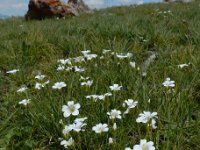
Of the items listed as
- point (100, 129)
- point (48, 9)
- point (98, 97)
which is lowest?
point (100, 129)

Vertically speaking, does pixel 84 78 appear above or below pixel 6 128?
above

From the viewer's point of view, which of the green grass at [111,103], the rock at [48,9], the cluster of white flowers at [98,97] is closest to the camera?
the green grass at [111,103]

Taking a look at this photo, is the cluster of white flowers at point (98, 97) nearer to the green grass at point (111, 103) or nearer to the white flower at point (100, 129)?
the green grass at point (111, 103)

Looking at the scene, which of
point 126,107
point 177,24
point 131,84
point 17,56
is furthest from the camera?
point 177,24

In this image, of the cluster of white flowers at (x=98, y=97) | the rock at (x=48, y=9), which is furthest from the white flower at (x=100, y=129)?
the rock at (x=48, y=9)

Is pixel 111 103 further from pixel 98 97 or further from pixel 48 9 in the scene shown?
pixel 48 9

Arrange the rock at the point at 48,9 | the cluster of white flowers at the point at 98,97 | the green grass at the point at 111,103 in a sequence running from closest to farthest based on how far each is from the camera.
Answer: the green grass at the point at 111,103 → the cluster of white flowers at the point at 98,97 → the rock at the point at 48,9

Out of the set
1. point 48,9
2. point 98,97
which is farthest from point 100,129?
point 48,9

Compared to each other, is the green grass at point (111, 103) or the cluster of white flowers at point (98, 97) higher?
the cluster of white flowers at point (98, 97)

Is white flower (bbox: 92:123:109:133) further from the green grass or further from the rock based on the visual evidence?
the rock

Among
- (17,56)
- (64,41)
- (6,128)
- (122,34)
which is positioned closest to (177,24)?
(122,34)

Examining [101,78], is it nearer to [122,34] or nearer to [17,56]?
[17,56]
